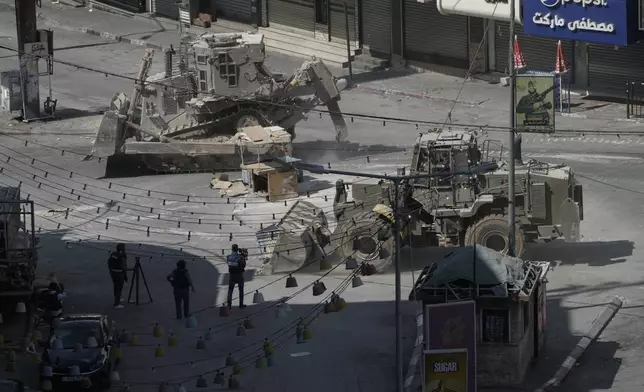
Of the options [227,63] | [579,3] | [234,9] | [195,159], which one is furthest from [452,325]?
[234,9]

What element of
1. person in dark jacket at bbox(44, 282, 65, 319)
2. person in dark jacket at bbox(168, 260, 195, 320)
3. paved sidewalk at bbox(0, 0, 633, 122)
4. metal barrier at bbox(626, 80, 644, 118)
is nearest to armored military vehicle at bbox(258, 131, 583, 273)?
person in dark jacket at bbox(168, 260, 195, 320)

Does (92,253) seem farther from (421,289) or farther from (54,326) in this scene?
(421,289)

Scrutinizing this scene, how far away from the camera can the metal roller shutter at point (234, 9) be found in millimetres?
63719

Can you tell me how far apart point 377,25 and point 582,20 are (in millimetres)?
12224

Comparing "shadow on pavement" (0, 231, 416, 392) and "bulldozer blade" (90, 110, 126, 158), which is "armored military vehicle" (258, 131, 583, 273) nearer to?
"shadow on pavement" (0, 231, 416, 392)

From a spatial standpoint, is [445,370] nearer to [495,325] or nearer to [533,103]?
[495,325]

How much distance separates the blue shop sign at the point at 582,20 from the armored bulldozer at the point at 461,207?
10.7m

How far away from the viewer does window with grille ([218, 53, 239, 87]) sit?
4666 centimetres

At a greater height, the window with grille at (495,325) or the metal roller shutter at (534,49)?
the metal roller shutter at (534,49)

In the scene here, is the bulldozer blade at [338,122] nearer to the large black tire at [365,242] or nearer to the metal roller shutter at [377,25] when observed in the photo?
the large black tire at [365,242]

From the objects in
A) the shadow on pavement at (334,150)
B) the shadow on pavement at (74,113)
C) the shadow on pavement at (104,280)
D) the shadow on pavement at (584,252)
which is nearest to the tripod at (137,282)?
the shadow on pavement at (104,280)

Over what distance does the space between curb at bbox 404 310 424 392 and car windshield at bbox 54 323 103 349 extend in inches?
228

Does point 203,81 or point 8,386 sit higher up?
point 203,81

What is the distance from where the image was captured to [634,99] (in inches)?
2016
